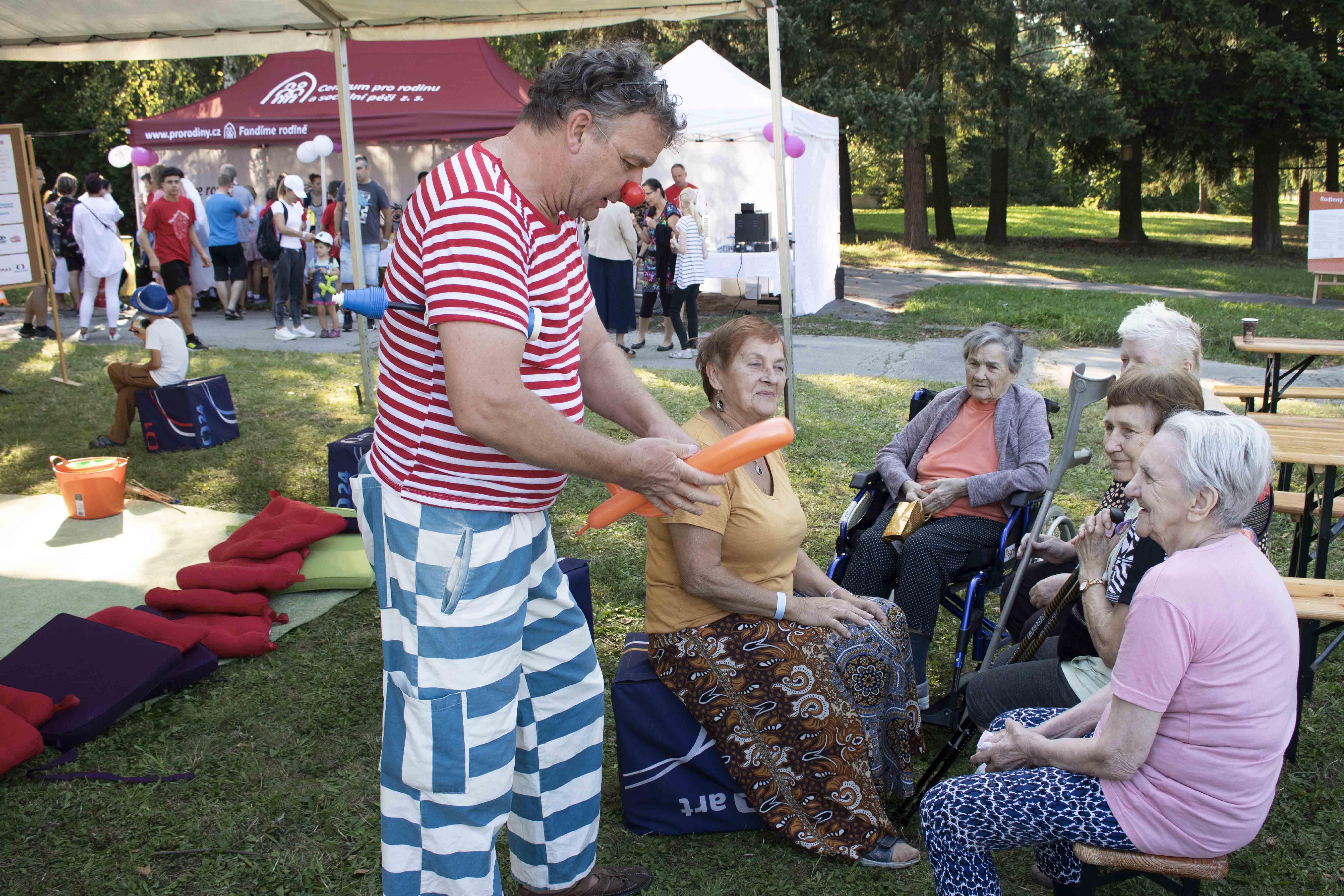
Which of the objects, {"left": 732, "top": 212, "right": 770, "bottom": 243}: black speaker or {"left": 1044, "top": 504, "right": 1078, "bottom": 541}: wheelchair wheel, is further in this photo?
{"left": 732, "top": 212, "right": 770, "bottom": 243}: black speaker

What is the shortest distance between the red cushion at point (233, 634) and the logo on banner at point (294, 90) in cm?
1260

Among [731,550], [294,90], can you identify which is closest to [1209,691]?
[731,550]

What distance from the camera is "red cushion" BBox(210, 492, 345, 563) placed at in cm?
429

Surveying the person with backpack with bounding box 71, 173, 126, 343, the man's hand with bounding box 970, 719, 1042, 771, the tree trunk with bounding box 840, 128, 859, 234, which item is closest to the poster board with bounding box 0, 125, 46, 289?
the person with backpack with bounding box 71, 173, 126, 343

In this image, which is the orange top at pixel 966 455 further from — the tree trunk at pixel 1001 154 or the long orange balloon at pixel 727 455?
the tree trunk at pixel 1001 154

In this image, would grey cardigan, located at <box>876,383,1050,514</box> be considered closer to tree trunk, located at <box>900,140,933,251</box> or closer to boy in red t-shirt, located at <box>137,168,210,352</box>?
boy in red t-shirt, located at <box>137,168,210,352</box>

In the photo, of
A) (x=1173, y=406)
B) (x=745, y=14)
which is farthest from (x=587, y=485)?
(x=1173, y=406)

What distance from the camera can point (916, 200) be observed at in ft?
69.5

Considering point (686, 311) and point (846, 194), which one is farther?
point (846, 194)

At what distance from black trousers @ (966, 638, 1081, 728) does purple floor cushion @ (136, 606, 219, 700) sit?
257 cm

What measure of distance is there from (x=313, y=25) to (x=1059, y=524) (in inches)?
197

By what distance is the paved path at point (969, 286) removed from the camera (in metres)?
14.3

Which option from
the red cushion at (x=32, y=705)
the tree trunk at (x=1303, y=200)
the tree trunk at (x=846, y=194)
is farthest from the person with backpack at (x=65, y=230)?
the tree trunk at (x=1303, y=200)

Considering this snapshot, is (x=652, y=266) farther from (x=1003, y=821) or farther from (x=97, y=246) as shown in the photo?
(x=1003, y=821)
